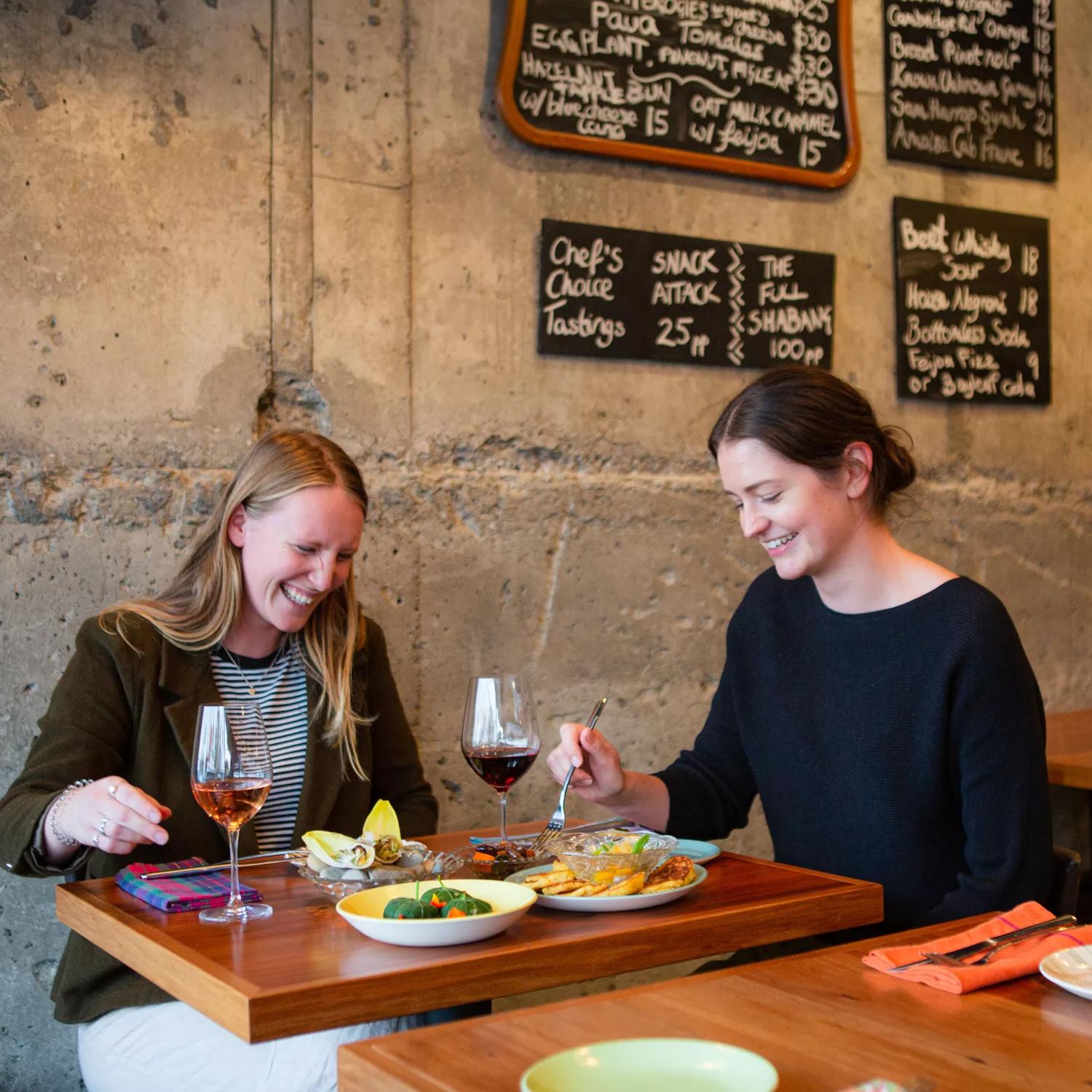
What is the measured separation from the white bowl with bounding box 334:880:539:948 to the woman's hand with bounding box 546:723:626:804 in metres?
0.37

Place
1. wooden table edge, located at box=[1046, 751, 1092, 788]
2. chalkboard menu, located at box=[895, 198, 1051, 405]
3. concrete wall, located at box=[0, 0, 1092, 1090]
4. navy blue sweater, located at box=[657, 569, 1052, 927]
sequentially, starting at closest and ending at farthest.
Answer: navy blue sweater, located at box=[657, 569, 1052, 927] → concrete wall, located at box=[0, 0, 1092, 1090] → wooden table edge, located at box=[1046, 751, 1092, 788] → chalkboard menu, located at box=[895, 198, 1051, 405]

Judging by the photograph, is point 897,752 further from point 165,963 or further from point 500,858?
point 165,963

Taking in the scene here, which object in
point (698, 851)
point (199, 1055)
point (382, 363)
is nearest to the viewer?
point (199, 1055)

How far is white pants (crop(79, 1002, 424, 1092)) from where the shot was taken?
5.76ft

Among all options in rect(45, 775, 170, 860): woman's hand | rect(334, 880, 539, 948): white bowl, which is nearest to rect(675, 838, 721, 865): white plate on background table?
rect(334, 880, 539, 948): white bowl

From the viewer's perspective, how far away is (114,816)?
5.50 ft

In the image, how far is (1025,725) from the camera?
6.28ft

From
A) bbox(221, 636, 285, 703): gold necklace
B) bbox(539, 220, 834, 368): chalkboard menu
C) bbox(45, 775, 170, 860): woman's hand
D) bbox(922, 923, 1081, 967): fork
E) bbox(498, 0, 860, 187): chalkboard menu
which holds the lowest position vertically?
bbox(922, 923, 1081, 967): fork

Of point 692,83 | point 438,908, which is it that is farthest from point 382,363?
point 438,908

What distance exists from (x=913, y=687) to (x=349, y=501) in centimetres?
96

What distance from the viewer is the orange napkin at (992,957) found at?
1.22 metres

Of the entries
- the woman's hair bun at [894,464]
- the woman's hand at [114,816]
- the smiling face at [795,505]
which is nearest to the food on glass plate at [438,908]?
the woman's hand at [114,816]

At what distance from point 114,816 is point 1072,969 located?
3.70 feet

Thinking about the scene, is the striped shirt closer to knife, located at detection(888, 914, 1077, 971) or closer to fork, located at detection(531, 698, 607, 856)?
fork, located at detection(531, 698, 607, 856)
